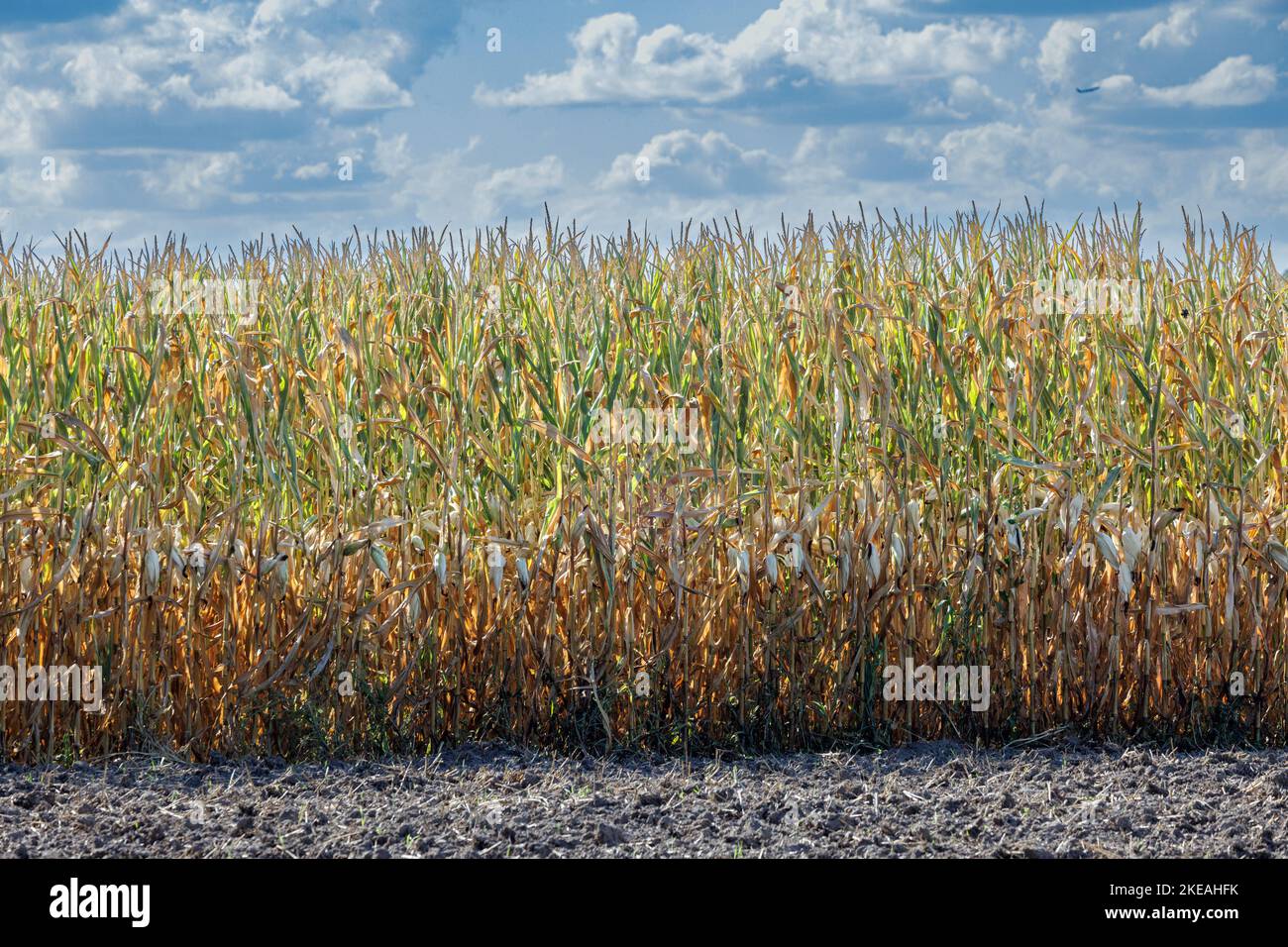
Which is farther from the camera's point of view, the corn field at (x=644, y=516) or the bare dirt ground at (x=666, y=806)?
the corn field at (x=644, y=516)

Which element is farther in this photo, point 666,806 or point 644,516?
point 644,516

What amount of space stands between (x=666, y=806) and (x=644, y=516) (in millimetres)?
911

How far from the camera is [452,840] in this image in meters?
3.41

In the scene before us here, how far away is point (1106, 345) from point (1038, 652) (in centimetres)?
Answer: 109

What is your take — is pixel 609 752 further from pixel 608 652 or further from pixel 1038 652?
pixel 1038 652

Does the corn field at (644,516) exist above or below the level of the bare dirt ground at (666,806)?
above

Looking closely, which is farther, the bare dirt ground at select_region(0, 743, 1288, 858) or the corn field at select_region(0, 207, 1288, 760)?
the corn field at select_region(0, 207, 1288, 760)

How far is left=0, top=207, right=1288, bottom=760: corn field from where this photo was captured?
4.21 metres

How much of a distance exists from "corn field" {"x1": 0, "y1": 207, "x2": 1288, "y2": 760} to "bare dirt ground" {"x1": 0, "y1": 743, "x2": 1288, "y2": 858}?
0.68 feet

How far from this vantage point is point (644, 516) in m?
4.13

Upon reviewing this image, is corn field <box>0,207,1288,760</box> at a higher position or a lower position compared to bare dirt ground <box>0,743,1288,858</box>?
higher

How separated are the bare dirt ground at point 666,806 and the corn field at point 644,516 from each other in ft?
0.68

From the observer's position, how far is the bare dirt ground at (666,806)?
3.42m

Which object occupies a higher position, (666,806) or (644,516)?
(644,516)
